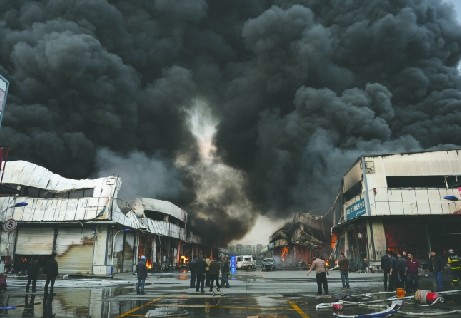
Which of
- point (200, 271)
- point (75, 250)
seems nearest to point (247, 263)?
point (75, 250)

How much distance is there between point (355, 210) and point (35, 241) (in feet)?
91.9

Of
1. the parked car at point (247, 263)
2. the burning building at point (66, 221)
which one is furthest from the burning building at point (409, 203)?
the burning building at point (66, 221)

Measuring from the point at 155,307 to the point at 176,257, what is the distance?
44.1m

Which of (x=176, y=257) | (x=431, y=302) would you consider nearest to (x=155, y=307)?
(x=431, y=302)

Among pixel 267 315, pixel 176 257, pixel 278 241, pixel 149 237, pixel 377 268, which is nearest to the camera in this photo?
pixel 267 315

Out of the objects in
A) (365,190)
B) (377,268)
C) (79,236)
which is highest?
(365,190)

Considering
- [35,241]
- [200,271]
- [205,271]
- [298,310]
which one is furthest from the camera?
[35,241]

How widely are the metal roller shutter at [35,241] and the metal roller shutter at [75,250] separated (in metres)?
0.81

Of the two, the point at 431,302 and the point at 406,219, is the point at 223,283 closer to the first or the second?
the point at 431,302

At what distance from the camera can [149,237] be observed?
40.9 m

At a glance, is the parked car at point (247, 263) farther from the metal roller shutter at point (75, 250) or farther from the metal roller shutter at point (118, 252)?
the metal roller shutter at point (75, 250)

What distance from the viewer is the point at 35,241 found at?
101 feet

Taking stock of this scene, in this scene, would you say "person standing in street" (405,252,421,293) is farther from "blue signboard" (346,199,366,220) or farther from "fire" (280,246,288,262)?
"fire" (280,246,288,262)

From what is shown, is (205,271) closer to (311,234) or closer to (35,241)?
(35,241)
